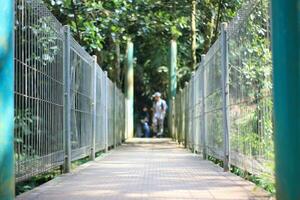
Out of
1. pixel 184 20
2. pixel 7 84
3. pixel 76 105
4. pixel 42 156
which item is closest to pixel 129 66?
pixel 184 20

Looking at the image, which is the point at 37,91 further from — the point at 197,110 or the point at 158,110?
the point at 158,110

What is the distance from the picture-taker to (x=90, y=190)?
6508 millimetres

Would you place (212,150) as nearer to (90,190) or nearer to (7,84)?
(90,190)

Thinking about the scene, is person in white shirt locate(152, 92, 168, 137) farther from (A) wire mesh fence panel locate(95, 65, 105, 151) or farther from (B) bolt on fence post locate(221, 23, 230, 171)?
(B) bolt on fence post locate(221, 23, 230, 171)

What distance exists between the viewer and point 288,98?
12.0 feet

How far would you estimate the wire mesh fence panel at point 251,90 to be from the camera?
5922 millimetres

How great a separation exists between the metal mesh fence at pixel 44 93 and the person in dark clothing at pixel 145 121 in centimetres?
2115

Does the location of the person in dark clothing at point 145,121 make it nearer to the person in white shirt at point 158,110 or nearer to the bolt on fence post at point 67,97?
the person in white shirt at point 158,110

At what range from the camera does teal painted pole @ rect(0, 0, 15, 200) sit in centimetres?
423


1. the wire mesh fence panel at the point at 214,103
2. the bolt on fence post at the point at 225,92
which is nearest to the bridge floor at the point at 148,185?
the bolt on fence post at the point at 225,92

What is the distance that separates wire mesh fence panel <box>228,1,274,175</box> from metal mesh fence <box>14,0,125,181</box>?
2.52 metres

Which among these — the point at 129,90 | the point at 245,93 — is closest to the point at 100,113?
the point at 245,93

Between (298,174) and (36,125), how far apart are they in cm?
428

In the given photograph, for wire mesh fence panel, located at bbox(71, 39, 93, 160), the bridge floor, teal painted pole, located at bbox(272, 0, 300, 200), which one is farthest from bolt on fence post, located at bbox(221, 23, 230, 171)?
teal painted pole, located at bbox(272, 0, 300, 200)
